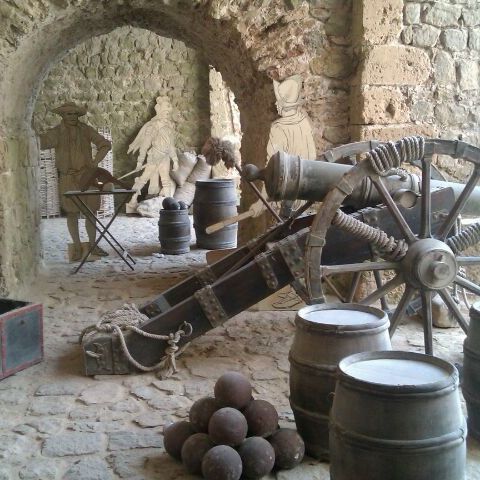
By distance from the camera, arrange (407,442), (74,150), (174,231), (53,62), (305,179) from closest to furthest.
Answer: (407,442) → (305,179) → (53,62) → (74,150) → (174,231)

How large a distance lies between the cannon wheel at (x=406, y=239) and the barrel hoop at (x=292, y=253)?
422 millimetres

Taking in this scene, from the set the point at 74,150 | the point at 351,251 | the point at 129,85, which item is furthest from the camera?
the point at 129,85

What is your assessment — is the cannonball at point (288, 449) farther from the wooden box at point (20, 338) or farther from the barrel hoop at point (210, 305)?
the wooden box at point (20, 338)

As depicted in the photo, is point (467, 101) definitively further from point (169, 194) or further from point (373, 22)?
point (169, 194)

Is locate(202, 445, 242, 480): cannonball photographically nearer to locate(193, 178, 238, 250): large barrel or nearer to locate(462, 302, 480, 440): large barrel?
locate(462, 302, 480, 440): large barrel

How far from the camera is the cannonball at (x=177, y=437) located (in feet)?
8.43

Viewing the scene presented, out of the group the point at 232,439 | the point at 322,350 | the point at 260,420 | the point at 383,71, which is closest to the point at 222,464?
the point at 232,439

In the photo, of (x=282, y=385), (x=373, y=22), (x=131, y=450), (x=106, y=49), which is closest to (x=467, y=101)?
(x=373, y=22)

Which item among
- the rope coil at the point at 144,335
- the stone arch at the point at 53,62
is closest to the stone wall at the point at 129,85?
the stone arch at the point at 53,62

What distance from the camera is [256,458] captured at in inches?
93.6

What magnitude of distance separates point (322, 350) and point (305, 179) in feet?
3.88

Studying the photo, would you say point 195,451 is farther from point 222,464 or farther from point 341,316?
point 341,316

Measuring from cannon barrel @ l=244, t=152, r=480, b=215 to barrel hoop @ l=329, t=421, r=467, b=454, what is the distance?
5.18ft

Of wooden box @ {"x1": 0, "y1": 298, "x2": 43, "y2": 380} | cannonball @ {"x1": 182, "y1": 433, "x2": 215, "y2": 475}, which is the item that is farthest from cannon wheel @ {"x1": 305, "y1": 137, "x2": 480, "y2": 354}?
wooden box @ {"x1": 0, "y1": 298, "x2": 43, "y2": 380}
